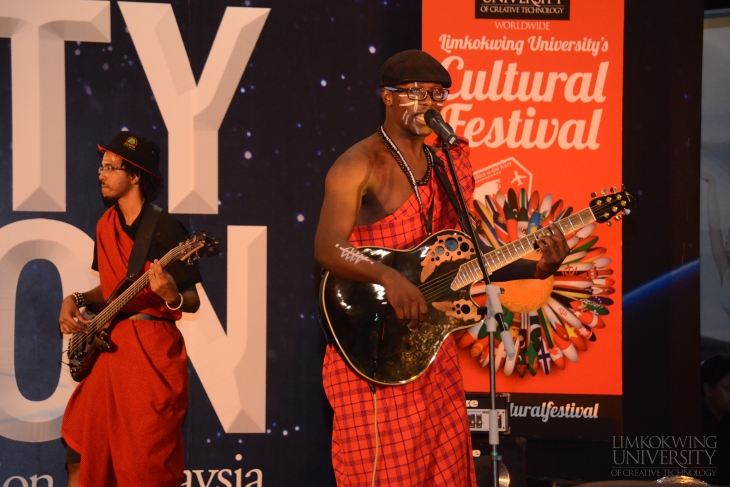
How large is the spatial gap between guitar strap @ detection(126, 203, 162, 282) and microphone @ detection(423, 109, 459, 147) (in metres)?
2.03

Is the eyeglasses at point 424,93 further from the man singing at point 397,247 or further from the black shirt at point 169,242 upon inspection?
the black shirt at point 169,242

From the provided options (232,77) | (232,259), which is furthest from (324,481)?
(232,77)

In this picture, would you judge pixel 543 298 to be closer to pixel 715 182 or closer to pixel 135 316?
pixel 715 182

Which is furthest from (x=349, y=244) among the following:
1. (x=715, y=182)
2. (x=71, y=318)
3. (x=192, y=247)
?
(x=715, y=182)

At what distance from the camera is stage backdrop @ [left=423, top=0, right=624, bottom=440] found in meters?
4.81

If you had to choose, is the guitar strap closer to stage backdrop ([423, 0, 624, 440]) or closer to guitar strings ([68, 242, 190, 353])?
guitar strings ([68, 242, 190, 353])

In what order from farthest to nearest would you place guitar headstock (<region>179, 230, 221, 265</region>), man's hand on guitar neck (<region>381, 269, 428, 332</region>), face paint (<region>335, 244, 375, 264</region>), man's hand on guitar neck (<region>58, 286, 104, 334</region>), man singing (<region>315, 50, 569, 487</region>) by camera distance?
man's hand on guitar neck (<region>58, 286, 104, 334</region>)
guitar headstock (<region>179, 230, 221, 265</region>)
man singing (<region>315, 50, 569, 487</region>)
face paint (<region>335, 244, 375, 264</region>)
man's hand on guitar neck (<region>381, 269, 428, 332</region>)

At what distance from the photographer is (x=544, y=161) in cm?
488

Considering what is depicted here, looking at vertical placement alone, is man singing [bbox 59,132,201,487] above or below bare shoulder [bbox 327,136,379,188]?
below

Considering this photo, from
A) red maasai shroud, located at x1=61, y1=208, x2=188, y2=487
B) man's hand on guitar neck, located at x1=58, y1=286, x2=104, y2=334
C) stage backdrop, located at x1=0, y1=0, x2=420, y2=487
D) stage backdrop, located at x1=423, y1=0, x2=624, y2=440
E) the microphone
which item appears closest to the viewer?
the microphone

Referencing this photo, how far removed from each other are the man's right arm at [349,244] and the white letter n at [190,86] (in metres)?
1.93

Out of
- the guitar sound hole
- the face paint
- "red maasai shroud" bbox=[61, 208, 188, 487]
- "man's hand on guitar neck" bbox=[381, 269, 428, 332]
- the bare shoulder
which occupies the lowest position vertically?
Result: "red maasai shroud" bbox=[61, 208, 188, 487]

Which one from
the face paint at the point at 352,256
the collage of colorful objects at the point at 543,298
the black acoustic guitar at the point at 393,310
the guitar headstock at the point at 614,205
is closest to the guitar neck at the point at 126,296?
the black acoustic guitar at the point at 393,310

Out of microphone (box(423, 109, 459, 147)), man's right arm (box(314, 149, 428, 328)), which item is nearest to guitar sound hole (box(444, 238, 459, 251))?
man's right arm (box(314, 149, 428, 328))
